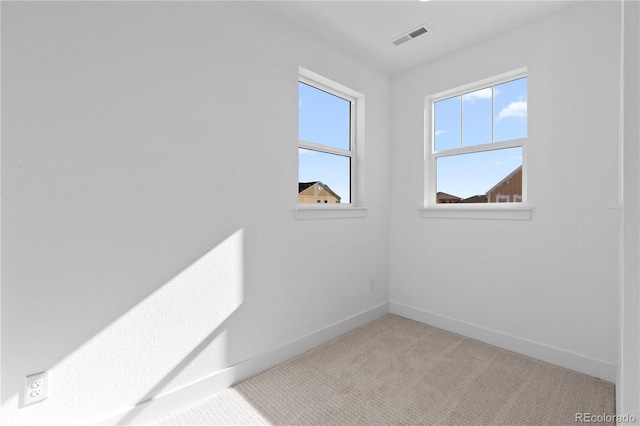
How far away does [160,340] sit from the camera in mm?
1683

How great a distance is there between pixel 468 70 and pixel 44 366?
11.4ft

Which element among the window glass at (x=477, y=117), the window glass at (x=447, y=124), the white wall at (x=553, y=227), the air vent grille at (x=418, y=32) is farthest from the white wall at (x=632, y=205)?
the window glass at (x=447, y=124)

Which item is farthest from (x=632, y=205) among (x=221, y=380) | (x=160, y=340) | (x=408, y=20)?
(x=408, y=20)

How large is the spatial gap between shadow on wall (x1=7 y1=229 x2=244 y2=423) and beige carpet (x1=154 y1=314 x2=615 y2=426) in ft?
0.83

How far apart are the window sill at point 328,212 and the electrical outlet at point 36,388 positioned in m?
1.64

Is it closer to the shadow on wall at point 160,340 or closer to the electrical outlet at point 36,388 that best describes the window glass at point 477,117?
the shadow on wall at point 160,340

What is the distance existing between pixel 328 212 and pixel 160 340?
1.53m

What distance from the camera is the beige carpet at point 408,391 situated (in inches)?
66.2

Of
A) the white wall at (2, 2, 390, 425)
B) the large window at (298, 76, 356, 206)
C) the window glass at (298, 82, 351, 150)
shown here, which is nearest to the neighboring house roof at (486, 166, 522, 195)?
the large window at (298, 76, 356, 206)

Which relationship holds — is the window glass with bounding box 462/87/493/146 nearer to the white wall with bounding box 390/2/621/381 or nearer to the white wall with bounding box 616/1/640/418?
the white wall with bounding box 390/2/621/381

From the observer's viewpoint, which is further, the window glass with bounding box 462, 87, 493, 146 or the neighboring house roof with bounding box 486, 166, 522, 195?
the window glass with bounding box 462, 87, 493, 146

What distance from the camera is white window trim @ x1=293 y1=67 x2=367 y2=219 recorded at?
2.51m

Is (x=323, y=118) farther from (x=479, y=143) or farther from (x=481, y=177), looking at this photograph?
(x=481, y=177)

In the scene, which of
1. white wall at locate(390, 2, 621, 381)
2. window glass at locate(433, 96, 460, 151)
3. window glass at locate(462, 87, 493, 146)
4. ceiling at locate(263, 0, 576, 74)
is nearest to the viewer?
white wall at locate(390, 2, 621, 381)
